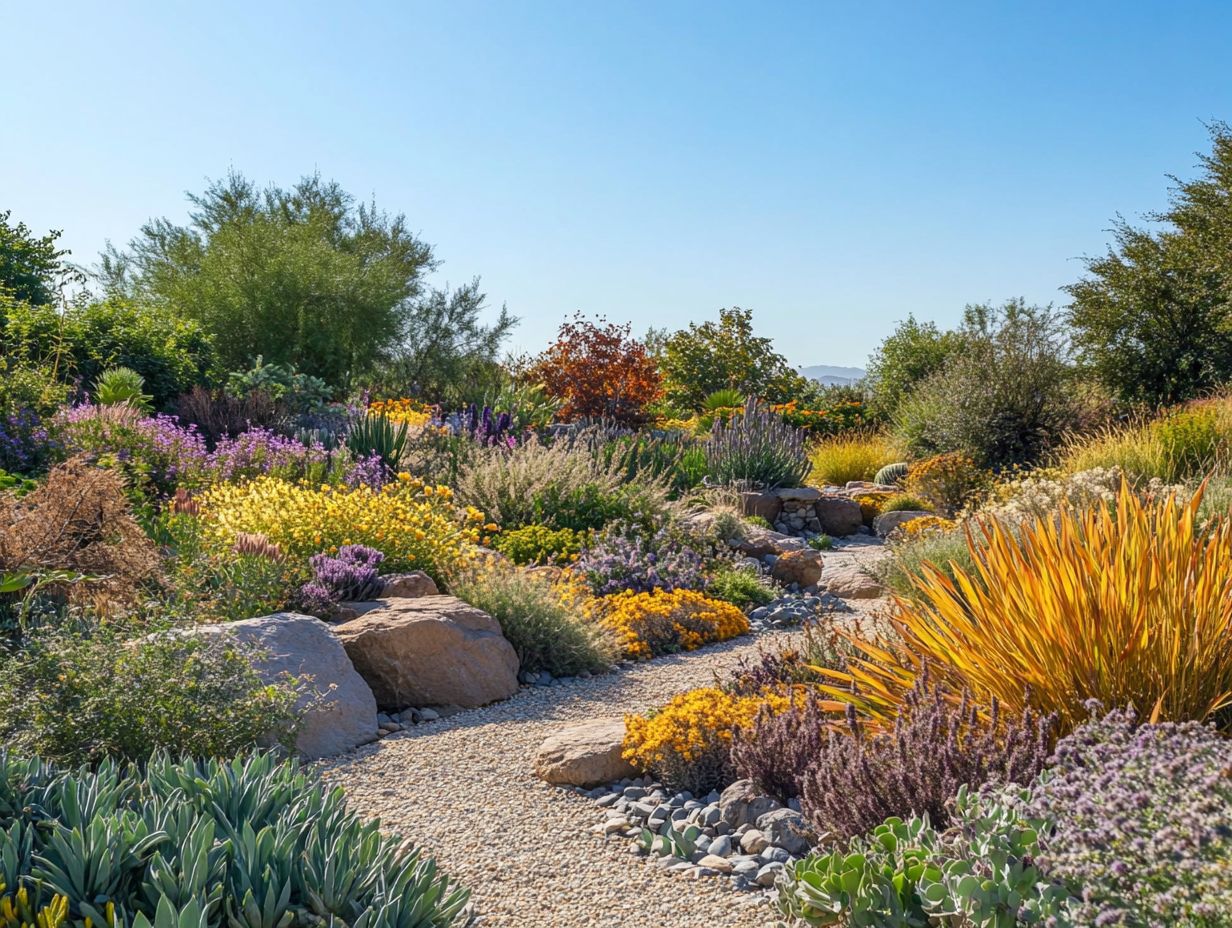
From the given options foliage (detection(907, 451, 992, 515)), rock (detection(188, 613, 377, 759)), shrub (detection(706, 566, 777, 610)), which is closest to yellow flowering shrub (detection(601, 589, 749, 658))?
shrub (detection(706, 566, 777, 610))

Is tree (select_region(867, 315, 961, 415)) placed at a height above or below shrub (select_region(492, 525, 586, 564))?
above

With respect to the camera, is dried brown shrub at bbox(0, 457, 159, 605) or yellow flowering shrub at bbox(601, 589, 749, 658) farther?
yellow flowering shrub at bbox(601, 589, 749, 658)

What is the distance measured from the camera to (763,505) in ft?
42.1

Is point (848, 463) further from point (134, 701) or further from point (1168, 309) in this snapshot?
point (134, 701)

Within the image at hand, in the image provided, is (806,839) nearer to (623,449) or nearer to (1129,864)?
(1129,864)

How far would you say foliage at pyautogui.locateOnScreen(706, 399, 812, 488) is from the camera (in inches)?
523

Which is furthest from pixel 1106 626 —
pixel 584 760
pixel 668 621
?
pixel 668 621

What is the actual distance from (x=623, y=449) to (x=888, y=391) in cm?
1423

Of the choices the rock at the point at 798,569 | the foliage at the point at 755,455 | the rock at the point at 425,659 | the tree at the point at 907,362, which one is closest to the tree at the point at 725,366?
the tree at the point at 907,362

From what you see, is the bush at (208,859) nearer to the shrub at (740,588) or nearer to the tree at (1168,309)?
the shrub at (740,588)

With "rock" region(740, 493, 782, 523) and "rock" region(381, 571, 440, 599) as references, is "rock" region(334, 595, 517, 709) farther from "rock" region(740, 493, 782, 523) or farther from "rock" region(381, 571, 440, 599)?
"rock" region(740, 493, 782, 523)

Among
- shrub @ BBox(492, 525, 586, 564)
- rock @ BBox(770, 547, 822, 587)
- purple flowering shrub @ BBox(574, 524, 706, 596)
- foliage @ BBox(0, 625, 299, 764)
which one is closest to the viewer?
foliage @ BBox(0, 625, 299, 764)

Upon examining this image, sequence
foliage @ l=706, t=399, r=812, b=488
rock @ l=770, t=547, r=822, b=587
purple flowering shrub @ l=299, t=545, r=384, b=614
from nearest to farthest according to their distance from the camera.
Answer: purple flowering shrub @ l=299, t=545, r=384, b=614 → rock @ l=770, t=547, r=822, b=587 → foliage @ l=706, t=399, r=812, b=488

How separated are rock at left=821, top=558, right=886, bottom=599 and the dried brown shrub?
225 inches
